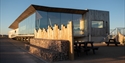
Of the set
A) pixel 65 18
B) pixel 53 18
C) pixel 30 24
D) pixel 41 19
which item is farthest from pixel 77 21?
pixel 30 24

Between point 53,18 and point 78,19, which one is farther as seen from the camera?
point 78,19

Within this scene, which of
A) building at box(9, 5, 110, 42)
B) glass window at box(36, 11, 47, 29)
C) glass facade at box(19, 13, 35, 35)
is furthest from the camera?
glass facade at box(19, 13, 35, 35)

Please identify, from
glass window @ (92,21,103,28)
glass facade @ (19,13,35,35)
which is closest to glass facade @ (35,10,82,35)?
glass facade @ (19,13,35,35)

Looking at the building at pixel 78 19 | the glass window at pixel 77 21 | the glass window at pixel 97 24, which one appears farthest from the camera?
the glass window at pixel 97 24

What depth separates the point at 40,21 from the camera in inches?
819

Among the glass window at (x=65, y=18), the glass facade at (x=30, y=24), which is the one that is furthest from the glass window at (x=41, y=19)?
the glass window at (x=65, y=18)

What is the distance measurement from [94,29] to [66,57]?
51.3ft

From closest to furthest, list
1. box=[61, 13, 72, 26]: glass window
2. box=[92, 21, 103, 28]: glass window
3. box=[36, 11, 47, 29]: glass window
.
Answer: box=[36, 11, 47, 29]: glass window < box=[61, 13, 72, 26]: glass window < box=[92, 21, 103, 28]: glass window

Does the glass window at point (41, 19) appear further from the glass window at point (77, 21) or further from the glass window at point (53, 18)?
the glass window at point (77, 21)

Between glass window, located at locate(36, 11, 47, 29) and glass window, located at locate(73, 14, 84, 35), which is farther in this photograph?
glass window, located at locate(73, 14, 84, 35)

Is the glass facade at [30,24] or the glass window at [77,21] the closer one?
the glass facade at [30,24]

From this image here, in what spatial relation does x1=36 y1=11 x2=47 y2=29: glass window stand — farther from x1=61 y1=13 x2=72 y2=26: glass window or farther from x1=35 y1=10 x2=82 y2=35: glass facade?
x1=61 y1=13 x2=72 y2=26: glass window

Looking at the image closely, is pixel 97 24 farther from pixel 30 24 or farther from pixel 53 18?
pixel 30 24

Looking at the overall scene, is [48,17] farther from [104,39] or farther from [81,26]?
[104,39]
